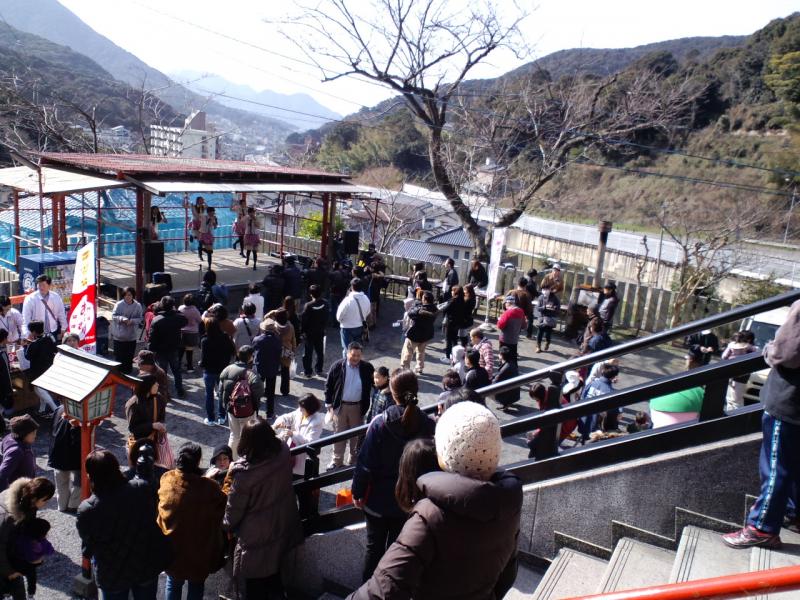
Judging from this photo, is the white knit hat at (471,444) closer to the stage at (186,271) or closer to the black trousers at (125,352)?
the black trousers at (125,352)

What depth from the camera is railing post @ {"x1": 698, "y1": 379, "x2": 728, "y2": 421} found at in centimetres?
352

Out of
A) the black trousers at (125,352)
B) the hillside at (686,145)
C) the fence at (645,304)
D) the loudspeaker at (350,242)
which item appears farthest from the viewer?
the hillside at (686,145)

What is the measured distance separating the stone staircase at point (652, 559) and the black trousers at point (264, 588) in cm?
183

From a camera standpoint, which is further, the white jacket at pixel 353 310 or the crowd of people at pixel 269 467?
the white jacket at pixel 353 310

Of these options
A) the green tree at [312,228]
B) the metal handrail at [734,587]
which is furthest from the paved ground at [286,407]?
the green tree at [312,228]

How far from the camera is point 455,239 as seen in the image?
97.8ft

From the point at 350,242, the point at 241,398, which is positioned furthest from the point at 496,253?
the point at 241,398

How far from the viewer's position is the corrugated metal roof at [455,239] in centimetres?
2944

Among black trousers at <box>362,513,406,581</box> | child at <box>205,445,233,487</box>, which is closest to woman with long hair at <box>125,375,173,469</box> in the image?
child at <box>205,445,233,487</box>

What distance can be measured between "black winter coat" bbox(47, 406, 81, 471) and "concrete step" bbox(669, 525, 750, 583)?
5.01 m

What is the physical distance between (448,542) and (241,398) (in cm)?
487

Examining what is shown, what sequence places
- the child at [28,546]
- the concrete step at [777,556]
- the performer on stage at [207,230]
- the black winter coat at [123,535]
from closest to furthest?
1. the concrete step at [777,556]
2. the black winter coat at [123,535]
3. the child at [28,546]
4. the performer on stage at [207,230]

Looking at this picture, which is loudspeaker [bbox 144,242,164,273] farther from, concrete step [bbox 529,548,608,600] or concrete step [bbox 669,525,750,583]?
concrete step [bbox 669,525,750,583]

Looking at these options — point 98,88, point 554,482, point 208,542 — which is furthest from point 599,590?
point 98,88
